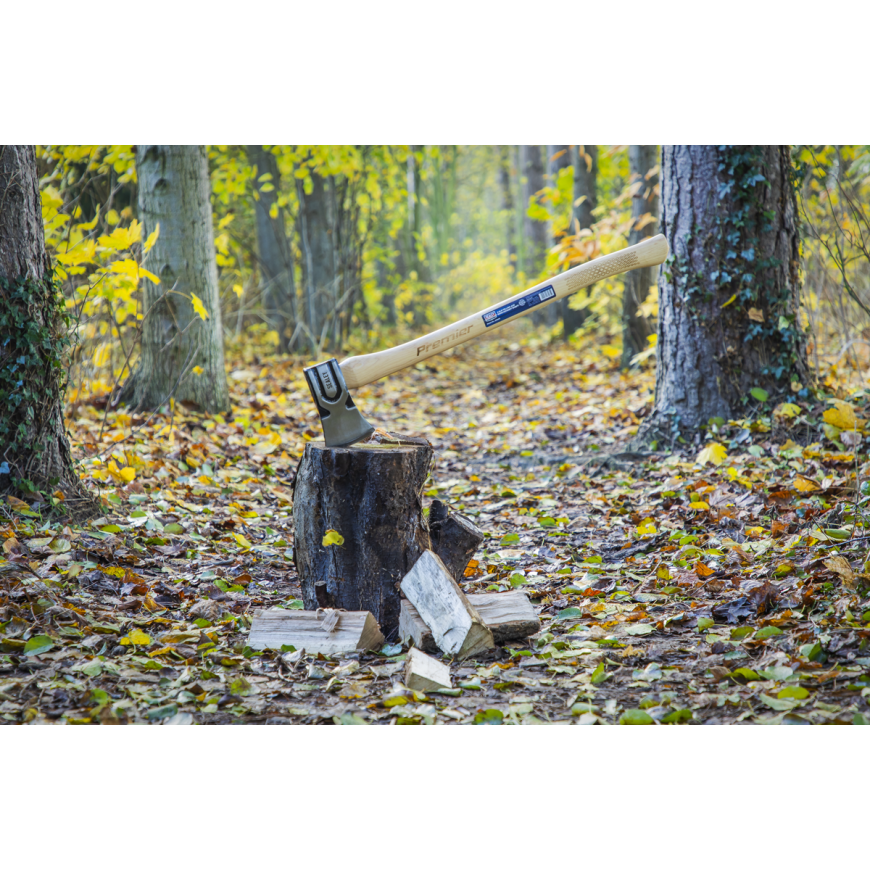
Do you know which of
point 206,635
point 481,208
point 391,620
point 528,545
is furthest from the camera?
point 481,208

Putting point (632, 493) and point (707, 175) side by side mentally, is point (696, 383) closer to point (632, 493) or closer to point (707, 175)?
point (632, 493)

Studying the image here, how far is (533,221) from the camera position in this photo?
1459 cm

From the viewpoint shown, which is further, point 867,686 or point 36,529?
point 36,529

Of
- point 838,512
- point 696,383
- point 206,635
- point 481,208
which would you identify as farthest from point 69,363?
point 481,208

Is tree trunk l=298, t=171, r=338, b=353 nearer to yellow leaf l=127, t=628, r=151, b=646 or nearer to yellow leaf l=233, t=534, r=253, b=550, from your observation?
yellow leaf l=233, t=534, r=253, b=550

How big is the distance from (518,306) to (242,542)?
183 cm

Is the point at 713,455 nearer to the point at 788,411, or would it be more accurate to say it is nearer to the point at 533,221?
the point at 788,411

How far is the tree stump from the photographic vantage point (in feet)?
9.07

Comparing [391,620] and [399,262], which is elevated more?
[399,262]

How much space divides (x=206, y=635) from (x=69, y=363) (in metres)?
2.40

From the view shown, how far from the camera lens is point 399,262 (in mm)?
15641

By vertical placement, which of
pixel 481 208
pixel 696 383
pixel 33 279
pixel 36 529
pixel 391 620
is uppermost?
A: pixel 481 208

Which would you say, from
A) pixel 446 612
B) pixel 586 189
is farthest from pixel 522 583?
pixel 586 189

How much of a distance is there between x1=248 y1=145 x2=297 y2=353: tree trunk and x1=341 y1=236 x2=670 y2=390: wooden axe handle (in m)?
7.13
